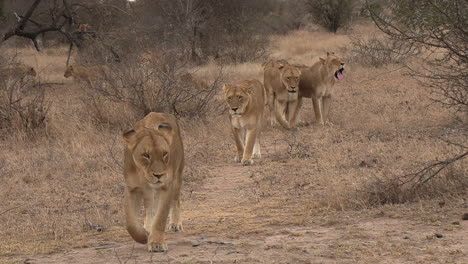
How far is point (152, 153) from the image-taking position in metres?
5.55

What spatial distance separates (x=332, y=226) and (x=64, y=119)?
9.05 meters

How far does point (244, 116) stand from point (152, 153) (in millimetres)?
5736

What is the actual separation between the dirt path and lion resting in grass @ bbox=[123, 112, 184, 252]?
0.17 meters

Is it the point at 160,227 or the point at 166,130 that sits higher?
the point at 166,130

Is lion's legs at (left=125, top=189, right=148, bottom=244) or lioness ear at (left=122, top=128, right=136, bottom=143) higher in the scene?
lioness ear at (left=122, top=128, right=136, bottom=143)

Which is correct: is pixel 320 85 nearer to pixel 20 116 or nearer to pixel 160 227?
pixel 20 116

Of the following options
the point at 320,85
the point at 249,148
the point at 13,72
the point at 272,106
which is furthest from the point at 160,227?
the point at 13,72

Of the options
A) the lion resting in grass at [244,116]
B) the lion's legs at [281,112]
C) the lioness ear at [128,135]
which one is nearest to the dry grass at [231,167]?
the lion's legs at [281,112]

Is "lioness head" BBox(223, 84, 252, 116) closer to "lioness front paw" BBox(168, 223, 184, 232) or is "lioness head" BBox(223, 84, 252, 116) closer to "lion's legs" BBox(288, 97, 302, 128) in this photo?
"lion's legs" BBox(288, 97, 302, 128)

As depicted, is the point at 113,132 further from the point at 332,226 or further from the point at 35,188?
the point at 332,226

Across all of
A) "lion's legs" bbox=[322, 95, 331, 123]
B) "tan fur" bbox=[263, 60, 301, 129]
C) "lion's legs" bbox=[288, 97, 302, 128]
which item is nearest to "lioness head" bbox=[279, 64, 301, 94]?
"tan fur" bbox=[263, 60, 301, 129]

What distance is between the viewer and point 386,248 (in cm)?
571

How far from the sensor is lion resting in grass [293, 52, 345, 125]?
48.8 ft

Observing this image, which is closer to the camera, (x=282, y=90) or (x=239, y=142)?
(x=239, y=142)
